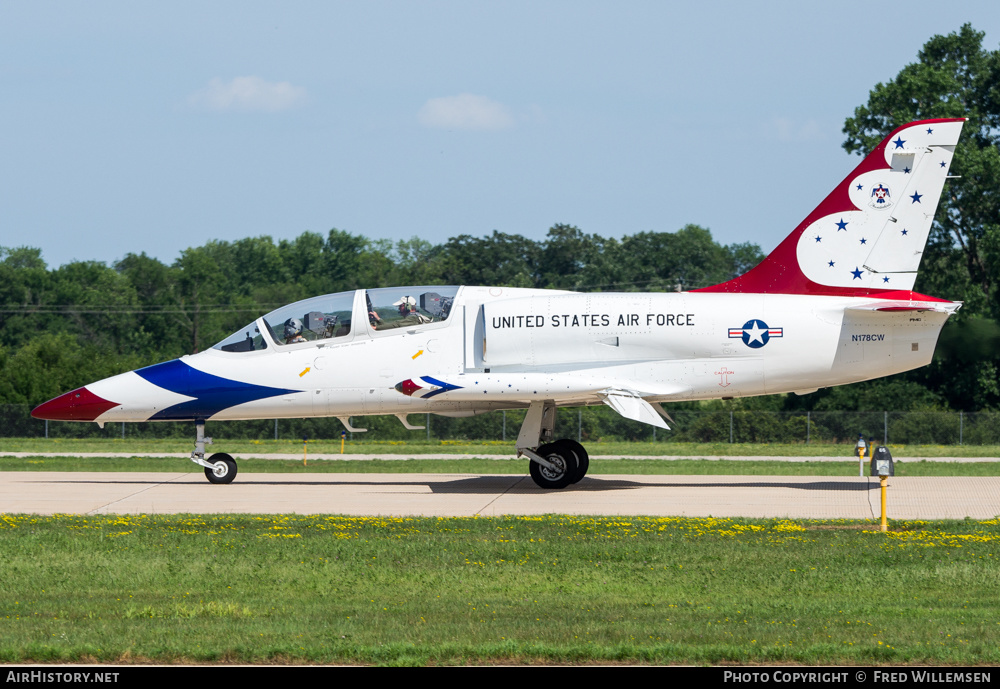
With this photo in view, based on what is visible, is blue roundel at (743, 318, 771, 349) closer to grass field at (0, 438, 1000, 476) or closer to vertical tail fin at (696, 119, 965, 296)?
vertical tail fin at (696, 119, 965, 296)

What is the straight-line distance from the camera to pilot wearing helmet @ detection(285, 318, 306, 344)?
20.4 m

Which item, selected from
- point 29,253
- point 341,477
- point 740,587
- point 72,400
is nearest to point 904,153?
point 740,587

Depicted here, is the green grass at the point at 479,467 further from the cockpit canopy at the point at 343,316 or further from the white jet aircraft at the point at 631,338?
the cockpit canopy at the point at 343,316

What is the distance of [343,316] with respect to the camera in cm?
2022

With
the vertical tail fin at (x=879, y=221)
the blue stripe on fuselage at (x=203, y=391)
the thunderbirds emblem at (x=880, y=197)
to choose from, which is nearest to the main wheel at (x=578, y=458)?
the vertical tail fin at (x=879, y=221)

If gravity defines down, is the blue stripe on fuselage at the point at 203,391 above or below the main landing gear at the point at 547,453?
above

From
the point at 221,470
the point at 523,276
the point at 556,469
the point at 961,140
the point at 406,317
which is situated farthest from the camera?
the point at 523,276

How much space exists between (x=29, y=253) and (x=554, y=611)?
11841cm

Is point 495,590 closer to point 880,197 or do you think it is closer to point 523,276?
point 880,197

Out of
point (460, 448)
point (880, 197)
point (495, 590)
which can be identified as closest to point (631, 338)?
point (880, 197)

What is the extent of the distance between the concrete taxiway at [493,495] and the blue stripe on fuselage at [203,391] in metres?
1.45

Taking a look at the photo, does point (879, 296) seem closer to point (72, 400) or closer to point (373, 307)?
point (373, 307)

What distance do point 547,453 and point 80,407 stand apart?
8.74 meters

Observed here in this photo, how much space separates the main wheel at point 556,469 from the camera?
65.3 ft
